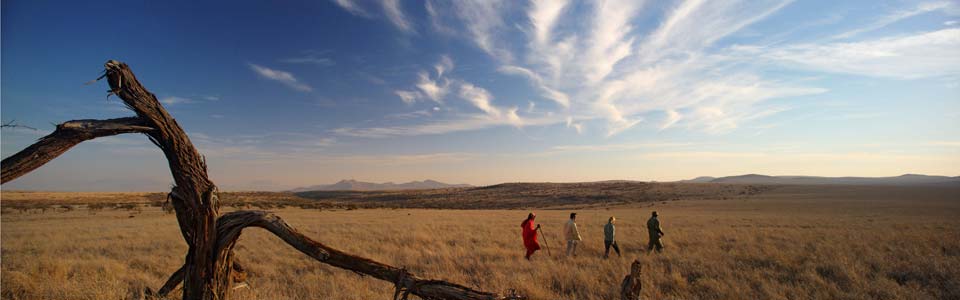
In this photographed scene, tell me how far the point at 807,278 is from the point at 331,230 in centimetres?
1759

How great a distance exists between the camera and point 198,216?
344 centimetres

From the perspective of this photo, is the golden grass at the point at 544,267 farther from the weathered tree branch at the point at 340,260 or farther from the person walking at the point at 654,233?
the weathered tree branch at the point at 340,260

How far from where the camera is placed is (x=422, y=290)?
117 inches

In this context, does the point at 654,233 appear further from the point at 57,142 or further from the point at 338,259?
the point at 57,142

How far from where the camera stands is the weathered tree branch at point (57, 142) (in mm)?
2395

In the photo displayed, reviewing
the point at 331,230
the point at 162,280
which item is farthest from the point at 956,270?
the point at 331,230

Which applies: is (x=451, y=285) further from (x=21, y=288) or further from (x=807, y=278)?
(x=807, y=278)

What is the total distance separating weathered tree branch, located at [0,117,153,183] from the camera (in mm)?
2395

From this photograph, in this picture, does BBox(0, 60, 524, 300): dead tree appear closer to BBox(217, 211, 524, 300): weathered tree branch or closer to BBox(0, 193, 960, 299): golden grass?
BBox(217, 211, 524, 300): weathered tree branch

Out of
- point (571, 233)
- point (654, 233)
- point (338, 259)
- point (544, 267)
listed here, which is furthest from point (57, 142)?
point (654, 233)

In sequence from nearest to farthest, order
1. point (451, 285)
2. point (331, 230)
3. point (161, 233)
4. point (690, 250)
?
point (451, 285)
point (690, 250)
point (161, 233)
point (331, 230)

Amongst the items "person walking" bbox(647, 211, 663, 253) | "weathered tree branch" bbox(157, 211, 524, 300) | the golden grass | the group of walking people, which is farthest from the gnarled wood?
"person walking" bbox(647, 211, 663, 253)

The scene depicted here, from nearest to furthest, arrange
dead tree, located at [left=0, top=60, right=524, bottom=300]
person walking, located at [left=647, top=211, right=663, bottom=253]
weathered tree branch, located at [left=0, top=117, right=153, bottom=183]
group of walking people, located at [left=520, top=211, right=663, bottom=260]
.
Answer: weathered tree branch, located at [left=0, top=117, right=153, bottom=183], dead tree, located at [left=0, top=60, right=524, bottom=300], group of walking people, located at [left=520, top=211, right=663, bottom=260], person walking, located at [left=647, top=211, right=663, bottom=253]

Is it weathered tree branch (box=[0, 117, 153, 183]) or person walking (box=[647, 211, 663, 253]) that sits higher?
weathered tree branch (box=[0, 117, 153, 183])
